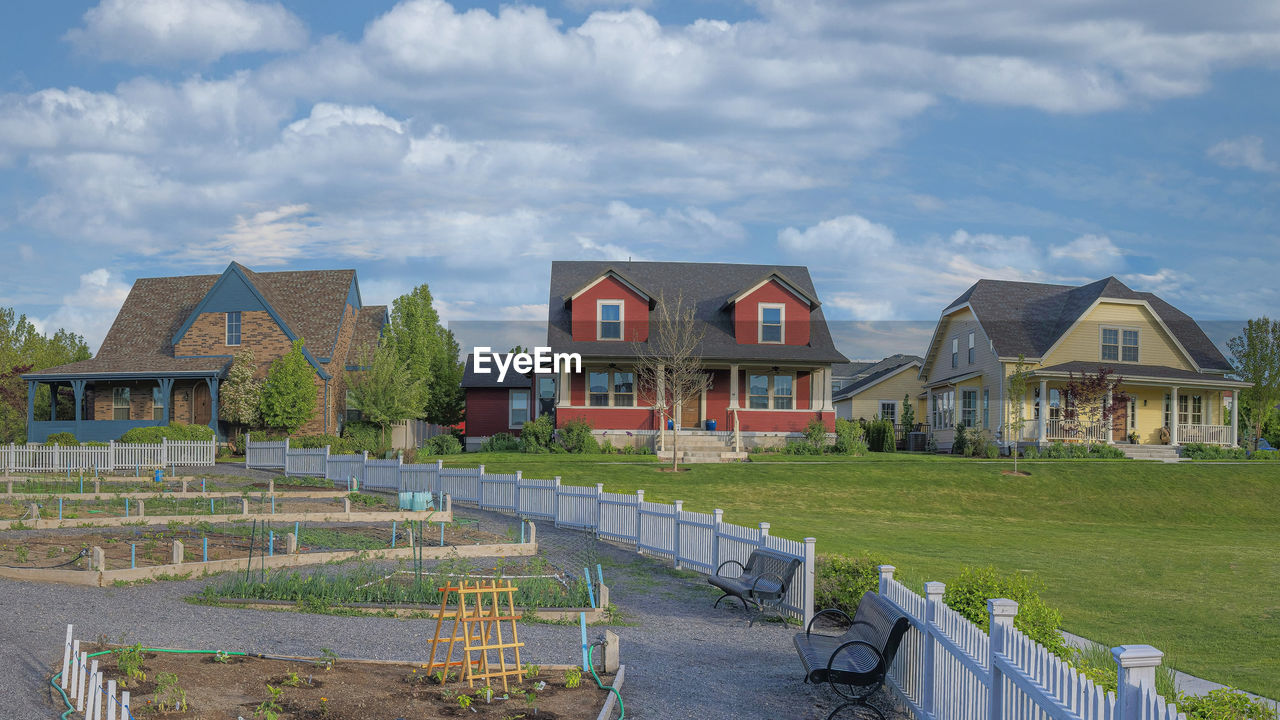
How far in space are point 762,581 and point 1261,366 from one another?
46330 mm

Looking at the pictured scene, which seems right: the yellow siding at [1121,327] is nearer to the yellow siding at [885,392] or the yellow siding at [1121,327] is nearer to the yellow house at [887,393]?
the yellow house at [887,393]

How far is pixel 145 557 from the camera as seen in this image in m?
15.6

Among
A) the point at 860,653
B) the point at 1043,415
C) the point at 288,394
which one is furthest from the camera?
the point at 288,394

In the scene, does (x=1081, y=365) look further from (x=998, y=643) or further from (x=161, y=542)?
(x=998, y=643)

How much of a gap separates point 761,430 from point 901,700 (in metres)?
29.5

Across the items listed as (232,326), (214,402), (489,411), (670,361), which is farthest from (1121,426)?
(232,326)

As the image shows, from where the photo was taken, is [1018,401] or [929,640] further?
[1018,401]

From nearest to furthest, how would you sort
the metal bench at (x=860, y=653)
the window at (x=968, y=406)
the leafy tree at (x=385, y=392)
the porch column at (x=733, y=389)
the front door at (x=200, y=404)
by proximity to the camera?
the metal bench at (x=860, y=653)
the porch column at (x=733, y=389)
the front door at (x=200, y=404)
the leafy tree at (x=385, y=392)
the window at (x=968, y=406)

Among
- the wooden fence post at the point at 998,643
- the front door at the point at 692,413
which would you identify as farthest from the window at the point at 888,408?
the wooden fence post at the point at 998,643

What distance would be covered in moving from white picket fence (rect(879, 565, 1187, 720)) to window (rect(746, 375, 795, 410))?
29927mm

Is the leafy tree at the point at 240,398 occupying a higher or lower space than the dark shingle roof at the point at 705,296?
lower

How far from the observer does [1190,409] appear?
133 feet

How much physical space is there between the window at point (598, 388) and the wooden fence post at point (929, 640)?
3075 centimetres

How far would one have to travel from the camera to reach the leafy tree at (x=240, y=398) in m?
39.1
